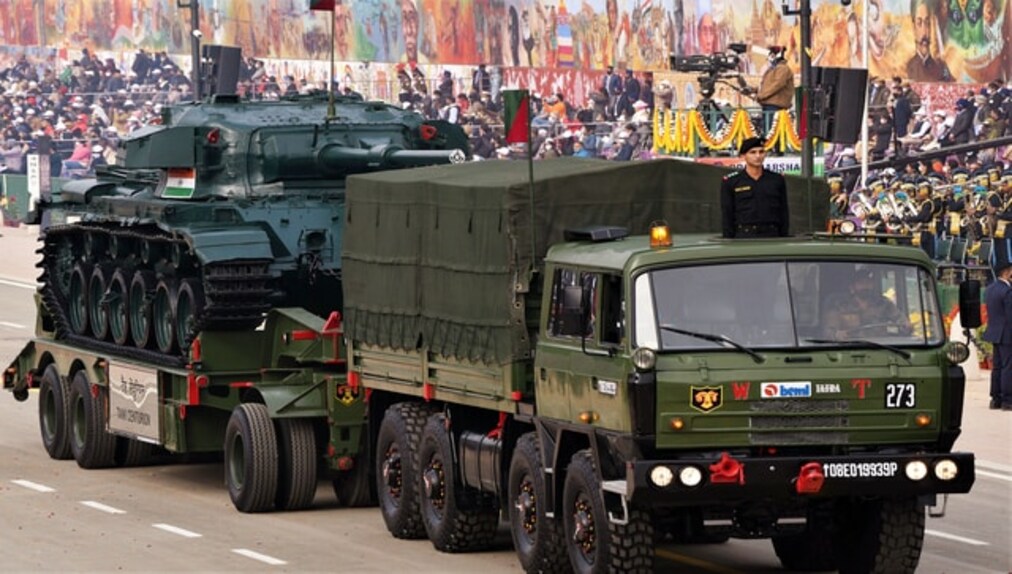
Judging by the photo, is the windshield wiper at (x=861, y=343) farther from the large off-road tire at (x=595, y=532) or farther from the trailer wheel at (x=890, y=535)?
the large off-road tire at (x=595, y=532)

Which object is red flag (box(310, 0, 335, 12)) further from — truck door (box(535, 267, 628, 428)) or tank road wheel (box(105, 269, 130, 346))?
truck door (box(535, 267, 628, 428))

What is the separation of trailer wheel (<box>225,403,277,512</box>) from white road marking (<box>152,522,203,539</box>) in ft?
3.09

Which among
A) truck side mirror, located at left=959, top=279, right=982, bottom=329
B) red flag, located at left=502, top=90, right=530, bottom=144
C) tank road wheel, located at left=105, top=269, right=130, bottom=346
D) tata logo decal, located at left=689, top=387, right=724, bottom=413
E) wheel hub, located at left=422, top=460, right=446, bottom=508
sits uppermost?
red flag, located at left=502, top=90, right=530, bottom=144

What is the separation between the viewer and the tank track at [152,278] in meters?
22.1

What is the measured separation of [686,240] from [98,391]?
33.8 feet

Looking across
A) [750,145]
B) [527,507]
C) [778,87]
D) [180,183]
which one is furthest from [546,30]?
[527,507]

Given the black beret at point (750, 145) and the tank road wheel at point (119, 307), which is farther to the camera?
the tank road wheel at point (119, 307)

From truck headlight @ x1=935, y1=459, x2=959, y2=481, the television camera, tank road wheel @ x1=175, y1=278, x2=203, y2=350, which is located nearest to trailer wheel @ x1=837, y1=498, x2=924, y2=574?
truck headlight @ x1=935, y1=459, x2=959, y2=481

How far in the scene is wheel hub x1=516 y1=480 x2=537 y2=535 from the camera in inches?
647

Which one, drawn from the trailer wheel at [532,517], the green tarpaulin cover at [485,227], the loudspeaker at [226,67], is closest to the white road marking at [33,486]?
the green tarpaulin cover at [485,227]

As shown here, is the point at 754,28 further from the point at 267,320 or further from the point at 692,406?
the point at 692,406

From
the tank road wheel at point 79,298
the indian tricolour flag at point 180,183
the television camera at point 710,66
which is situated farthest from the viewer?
the television camera at point 710,66

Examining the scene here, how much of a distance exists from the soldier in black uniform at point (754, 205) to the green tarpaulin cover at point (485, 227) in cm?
108

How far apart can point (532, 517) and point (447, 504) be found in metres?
1.54
